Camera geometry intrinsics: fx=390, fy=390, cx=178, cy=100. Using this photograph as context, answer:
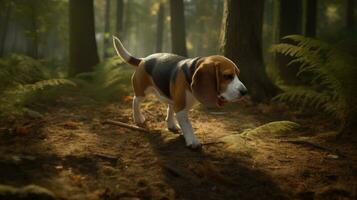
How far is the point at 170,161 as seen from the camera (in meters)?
4.62

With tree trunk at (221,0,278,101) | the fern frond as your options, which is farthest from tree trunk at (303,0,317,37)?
the fern frond

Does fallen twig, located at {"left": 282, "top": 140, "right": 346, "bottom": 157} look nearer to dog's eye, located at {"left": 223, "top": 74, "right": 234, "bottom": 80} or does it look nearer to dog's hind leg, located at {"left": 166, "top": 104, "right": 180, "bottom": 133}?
dog's eye, located at {"left": 223, "top": 74, "right": 234, "bottom": 80}

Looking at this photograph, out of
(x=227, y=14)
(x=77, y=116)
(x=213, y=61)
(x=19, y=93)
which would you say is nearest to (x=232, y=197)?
(x=213, y=61)

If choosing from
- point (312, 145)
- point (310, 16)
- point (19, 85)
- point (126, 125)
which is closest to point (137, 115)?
point (126, 125)

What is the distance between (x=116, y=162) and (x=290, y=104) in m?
4.88

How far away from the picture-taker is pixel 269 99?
834 cm

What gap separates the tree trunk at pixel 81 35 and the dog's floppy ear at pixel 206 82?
24.3ft

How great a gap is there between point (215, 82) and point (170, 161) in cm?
110

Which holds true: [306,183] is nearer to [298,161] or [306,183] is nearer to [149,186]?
[298,161]

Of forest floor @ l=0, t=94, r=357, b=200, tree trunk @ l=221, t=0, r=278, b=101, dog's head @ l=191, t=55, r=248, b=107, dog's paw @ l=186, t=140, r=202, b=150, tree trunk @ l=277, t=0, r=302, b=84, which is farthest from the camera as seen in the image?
tree trunk @ l=277, t=0, r=302, b=84

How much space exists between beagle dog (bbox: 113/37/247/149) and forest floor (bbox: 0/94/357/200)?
1.19 ft

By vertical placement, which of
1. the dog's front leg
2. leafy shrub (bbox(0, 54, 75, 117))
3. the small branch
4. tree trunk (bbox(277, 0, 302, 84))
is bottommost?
the small branch

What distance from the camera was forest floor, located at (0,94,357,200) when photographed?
3.84m

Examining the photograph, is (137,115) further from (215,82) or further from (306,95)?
(306,95)
